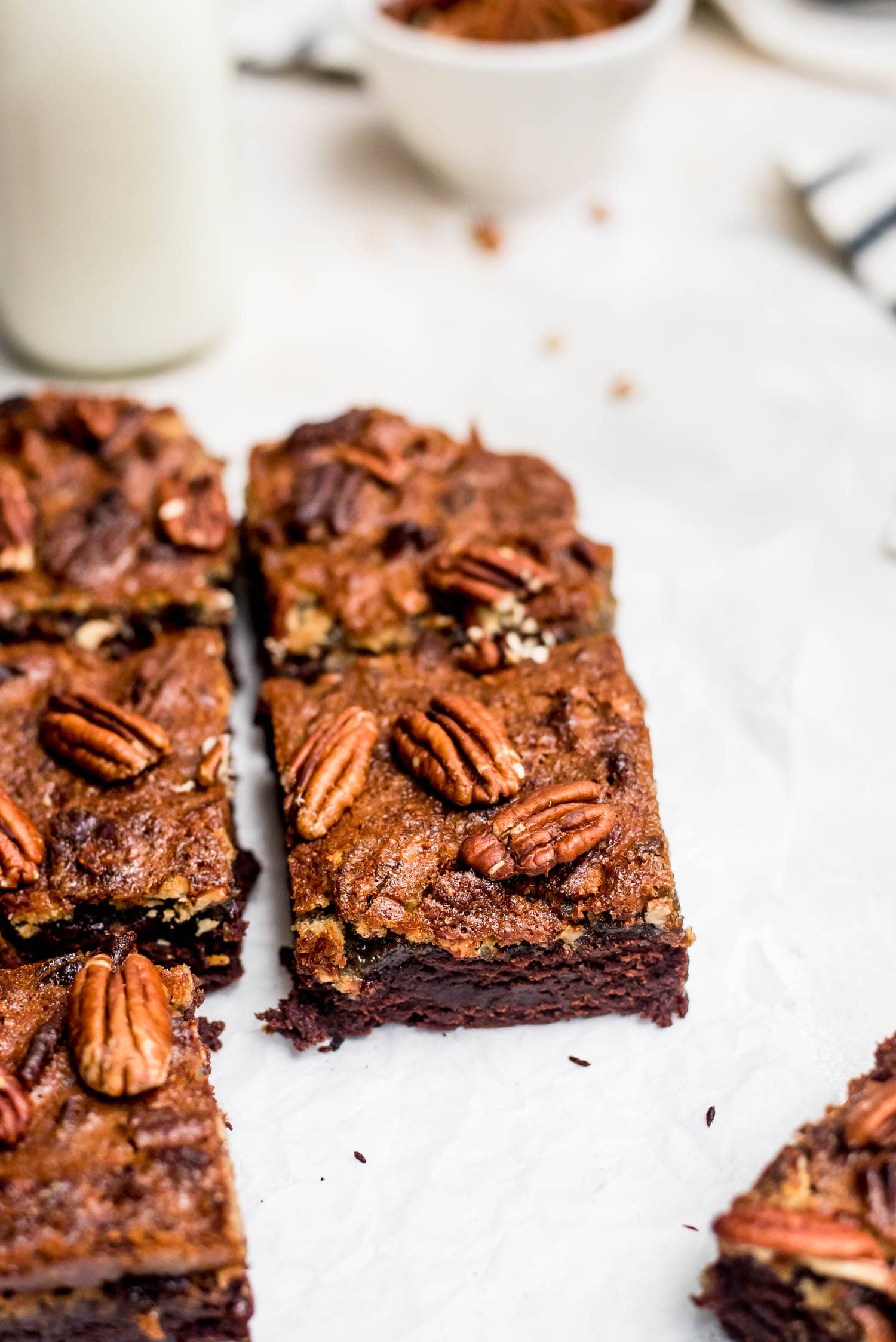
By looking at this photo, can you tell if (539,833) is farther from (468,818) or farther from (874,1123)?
A: (874,1123)

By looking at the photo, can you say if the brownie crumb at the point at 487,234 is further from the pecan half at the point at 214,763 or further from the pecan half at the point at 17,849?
the pecan half at the point at 17,849

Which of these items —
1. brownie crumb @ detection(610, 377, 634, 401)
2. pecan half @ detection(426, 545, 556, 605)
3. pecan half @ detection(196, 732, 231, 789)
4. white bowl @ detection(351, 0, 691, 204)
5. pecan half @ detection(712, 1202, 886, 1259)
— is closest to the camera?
pecan half @ detection(712, 1202, 886, 1259)

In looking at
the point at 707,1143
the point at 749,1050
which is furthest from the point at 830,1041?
the point at 707,1143

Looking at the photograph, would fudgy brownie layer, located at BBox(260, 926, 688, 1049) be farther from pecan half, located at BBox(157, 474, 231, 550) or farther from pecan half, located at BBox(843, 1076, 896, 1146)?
pecan half, located at BBox(157, 474, 231, 550)

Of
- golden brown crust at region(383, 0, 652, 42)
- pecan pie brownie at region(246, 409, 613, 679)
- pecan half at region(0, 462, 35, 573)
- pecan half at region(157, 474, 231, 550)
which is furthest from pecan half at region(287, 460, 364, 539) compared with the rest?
golden brown crust at region(383, 0, 652, 42)

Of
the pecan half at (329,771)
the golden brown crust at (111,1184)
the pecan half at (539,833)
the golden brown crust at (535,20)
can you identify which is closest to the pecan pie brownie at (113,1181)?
the golden brown crust at (111,1184)

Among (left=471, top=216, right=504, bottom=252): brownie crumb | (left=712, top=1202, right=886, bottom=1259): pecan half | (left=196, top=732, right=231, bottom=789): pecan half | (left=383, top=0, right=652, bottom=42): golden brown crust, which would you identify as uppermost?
(left=383, top=0, right=652, bottom=42): golden brown crust
